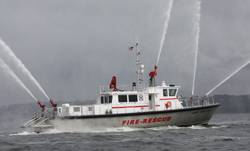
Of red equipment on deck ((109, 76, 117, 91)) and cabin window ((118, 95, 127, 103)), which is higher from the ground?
red equipment on deck ((109, 76, 117, 91))

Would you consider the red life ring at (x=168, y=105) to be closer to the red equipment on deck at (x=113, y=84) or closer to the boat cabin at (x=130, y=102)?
the boat cabin at (x=130, y=102)

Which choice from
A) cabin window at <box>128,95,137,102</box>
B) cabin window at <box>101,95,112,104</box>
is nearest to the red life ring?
cabin window at <box>128,95,137,102</box>

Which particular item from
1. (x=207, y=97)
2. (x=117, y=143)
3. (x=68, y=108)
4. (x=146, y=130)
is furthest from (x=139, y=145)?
(x=207, y=97)

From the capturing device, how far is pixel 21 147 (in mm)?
28984

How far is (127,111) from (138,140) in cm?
572

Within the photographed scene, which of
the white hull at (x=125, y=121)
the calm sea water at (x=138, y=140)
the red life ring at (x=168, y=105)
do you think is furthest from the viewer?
the red life ring at (x=168, y=105)

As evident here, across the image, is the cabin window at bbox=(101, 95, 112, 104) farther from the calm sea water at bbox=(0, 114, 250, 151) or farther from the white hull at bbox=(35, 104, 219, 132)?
the calm sea water at bbox=(0, 114, 250, 151)

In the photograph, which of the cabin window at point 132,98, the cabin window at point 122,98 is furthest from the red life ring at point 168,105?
the cabin window at point 122,98

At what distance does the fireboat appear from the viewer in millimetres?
35219

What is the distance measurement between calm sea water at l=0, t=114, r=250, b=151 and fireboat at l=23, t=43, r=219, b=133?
663 mm

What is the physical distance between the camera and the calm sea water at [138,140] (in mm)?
27984

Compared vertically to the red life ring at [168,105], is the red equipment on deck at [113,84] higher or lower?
higher

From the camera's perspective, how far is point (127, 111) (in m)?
36.0

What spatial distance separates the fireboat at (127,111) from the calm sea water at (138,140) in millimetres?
663
